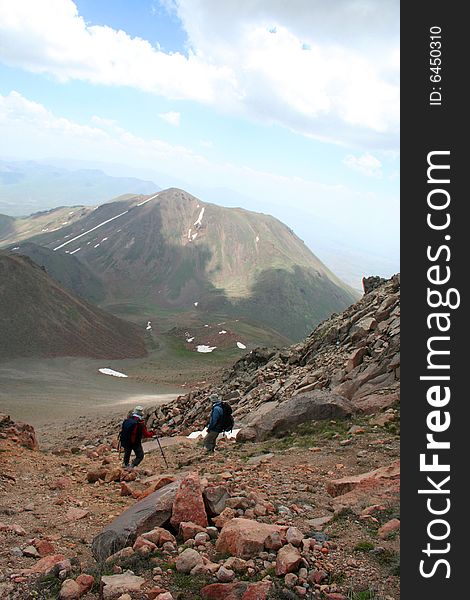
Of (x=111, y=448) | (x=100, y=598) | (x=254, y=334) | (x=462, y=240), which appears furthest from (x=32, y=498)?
(x=254, y=334)

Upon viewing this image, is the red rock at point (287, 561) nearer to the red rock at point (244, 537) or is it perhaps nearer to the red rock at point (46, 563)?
the red rock at point (244, 537)

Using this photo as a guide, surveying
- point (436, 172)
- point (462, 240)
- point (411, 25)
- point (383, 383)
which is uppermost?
point (411, 25)

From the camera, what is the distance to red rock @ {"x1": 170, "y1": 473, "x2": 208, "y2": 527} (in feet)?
25.7

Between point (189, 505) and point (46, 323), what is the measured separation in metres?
74.9

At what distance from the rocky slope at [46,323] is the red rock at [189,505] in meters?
65.3

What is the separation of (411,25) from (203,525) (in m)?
7.76

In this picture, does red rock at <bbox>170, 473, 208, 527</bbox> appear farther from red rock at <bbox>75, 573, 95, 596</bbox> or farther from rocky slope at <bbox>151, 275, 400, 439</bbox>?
rocky slope at <bbox>151, 275, 400, 439</bbox>

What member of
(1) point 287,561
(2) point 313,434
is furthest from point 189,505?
(2) point 313,434

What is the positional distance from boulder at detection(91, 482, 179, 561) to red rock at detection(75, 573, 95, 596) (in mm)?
682

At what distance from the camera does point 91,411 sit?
132 ft

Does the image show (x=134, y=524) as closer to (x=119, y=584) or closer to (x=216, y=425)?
(x=119, y=584)

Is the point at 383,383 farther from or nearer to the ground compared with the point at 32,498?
farther from the ground

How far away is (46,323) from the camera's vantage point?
7712 centimetres

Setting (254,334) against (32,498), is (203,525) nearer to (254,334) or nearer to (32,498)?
(32,498)
